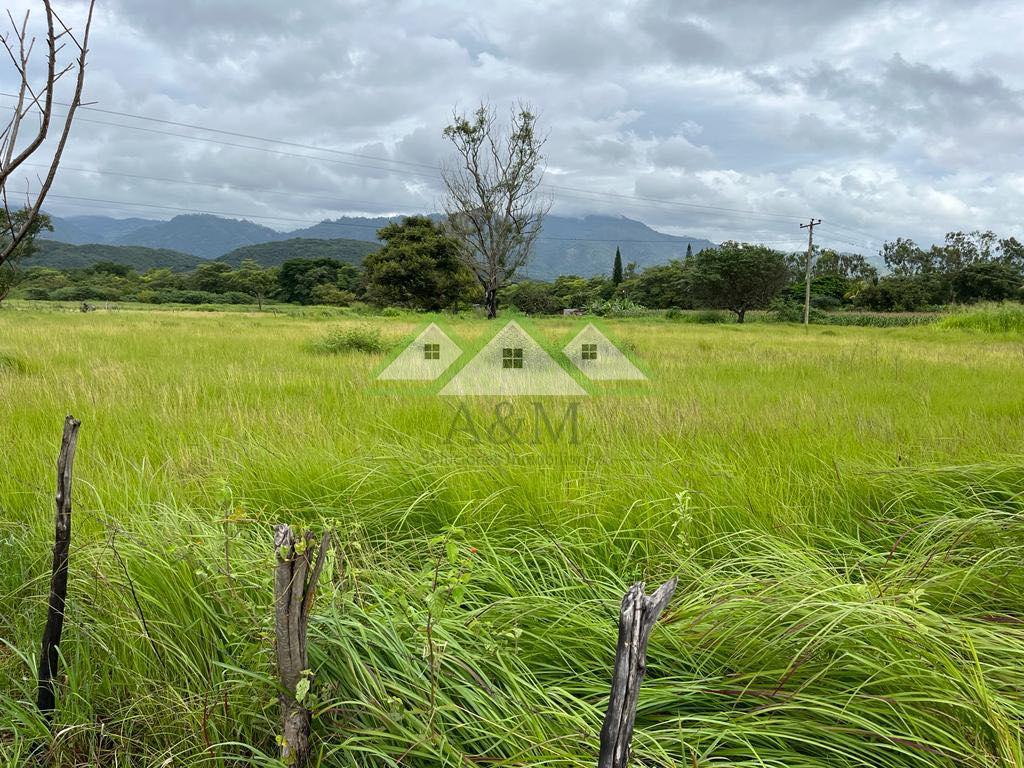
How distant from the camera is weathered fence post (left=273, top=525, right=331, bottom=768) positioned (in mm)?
1345

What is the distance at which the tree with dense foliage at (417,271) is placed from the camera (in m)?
39.7

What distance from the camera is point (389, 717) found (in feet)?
5.20

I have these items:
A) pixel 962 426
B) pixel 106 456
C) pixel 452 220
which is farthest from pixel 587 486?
pixel 452 220

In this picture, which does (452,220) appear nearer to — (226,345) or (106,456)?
(226,345)

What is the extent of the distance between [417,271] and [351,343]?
95.6 feet

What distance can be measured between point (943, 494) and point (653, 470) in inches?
65.2

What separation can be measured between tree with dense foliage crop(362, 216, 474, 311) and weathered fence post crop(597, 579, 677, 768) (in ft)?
127

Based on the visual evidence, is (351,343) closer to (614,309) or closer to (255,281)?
(614,309)

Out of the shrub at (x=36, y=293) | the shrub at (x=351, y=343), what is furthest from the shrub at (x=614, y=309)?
the shrub at (x=36, y=293)

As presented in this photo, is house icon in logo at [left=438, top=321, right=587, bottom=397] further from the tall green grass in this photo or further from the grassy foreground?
the tall green grass

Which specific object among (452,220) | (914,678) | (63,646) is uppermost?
(452,220)

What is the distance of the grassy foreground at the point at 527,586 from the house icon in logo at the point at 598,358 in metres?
3.58

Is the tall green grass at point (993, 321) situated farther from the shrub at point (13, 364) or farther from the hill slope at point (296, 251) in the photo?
the hill slope at point (296, 251)

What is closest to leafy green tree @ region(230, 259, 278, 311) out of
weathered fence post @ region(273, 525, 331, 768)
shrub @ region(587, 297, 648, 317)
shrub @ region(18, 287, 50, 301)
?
shrub @ region(18, 287, 50, 301)
